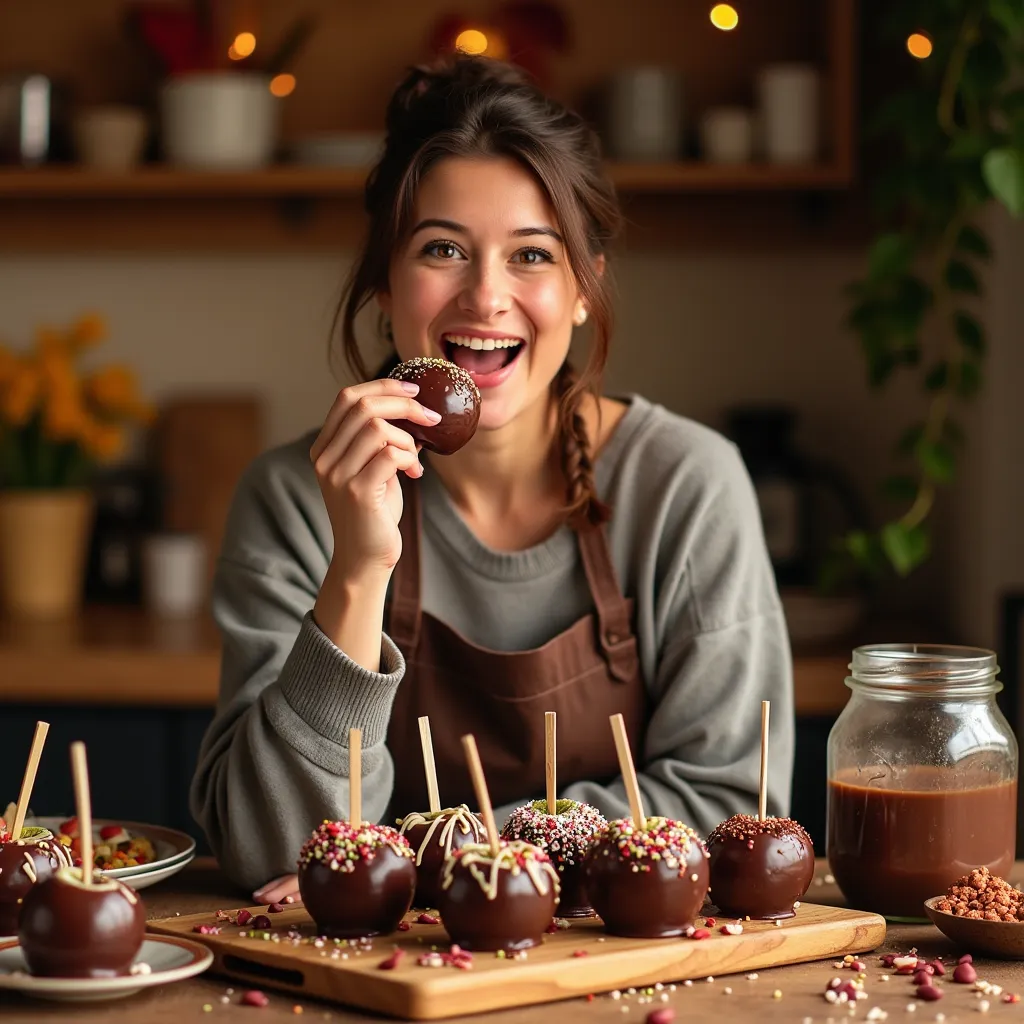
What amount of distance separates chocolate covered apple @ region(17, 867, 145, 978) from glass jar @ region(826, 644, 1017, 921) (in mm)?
620

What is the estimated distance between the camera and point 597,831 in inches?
52.2

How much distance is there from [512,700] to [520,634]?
10cm

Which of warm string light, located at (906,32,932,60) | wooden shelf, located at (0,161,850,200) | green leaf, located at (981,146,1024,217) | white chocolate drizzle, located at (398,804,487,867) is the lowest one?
white chocolate drizzle, located at (398,804,487,867)

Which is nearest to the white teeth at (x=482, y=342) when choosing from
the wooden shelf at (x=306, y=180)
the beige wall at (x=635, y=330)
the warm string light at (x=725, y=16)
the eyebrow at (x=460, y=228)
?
the eyebrow at (x=460, y=228)

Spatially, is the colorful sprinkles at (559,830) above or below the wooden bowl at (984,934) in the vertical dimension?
above

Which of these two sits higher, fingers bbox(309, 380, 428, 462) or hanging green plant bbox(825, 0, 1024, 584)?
hanging green plant bbox(825, 0, 1024, 584)

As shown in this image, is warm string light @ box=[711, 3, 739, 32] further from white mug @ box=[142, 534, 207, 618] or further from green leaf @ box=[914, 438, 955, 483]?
white mug @ box=[142, 534, 207, 618]

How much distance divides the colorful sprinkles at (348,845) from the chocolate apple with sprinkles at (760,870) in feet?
0.80

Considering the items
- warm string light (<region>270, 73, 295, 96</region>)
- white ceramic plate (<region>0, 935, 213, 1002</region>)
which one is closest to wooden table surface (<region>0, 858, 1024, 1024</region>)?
white ceramic plate (<region>0, 935, 213, 1002</region>)

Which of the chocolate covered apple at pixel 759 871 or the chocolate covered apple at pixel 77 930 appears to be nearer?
the chocolate covered apple at pixel 77 930

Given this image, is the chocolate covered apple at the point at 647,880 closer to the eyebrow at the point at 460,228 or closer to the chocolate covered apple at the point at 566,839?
the chocolate covered apple at the point at 566,839

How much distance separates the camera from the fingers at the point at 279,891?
1467mm

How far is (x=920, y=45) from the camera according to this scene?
2.86 m

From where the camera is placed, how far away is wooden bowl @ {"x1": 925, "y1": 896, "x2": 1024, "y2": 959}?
126 cm
